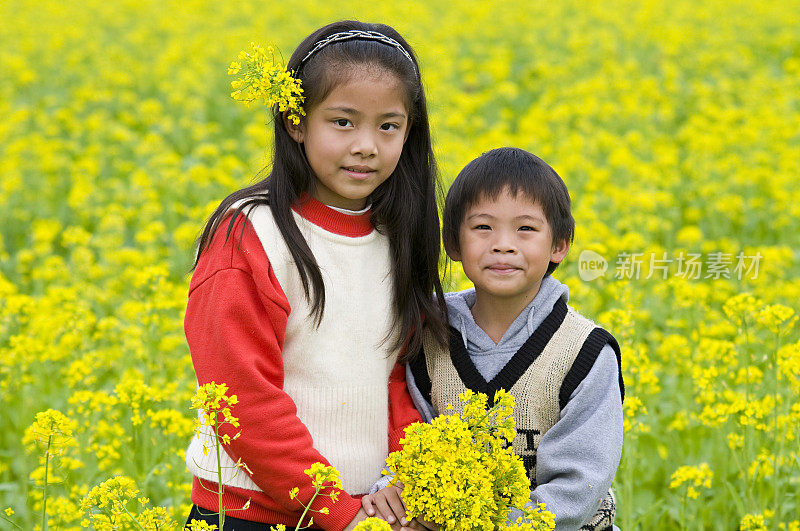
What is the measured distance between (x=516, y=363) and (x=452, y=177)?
4.15 m

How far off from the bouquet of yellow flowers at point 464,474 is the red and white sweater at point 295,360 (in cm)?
34

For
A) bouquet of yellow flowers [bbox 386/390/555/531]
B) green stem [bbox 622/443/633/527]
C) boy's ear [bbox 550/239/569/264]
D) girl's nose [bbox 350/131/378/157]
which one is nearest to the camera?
bouquet of yellow flowers [bbox 386/390/555/531]

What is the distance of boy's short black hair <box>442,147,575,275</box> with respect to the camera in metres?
2.61

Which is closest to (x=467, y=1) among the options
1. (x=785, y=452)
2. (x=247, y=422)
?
(x=785, y=452)

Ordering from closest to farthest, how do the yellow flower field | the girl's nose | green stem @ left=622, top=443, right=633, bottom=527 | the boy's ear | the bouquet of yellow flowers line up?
the bouquet of yellow flowers, the girl's nose, the boy's ear, green stem @ left=622, top=443, right=633, bottom=527, the yellow flower field

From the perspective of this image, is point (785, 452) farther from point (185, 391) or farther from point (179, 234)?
point (179, 234)

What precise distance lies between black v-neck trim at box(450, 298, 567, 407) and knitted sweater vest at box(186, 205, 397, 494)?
24cm

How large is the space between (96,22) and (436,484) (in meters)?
14.1

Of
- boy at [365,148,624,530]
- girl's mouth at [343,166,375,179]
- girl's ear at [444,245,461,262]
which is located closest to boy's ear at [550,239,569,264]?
boy at [365,148,624,530]

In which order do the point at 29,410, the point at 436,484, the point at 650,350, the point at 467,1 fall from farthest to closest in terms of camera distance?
the point at 467,1
the point at 650,350
the point at 29,410
the point at 436,484

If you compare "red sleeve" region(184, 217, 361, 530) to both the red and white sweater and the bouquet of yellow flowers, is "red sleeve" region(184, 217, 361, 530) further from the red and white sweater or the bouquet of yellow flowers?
the bouquet of yellow flowers

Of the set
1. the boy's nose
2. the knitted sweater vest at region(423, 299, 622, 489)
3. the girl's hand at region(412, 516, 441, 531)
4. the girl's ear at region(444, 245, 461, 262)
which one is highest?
the girl's ear at region(444, 245, 461, 262)

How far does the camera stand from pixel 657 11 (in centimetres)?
1376

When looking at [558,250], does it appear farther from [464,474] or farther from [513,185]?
[464,474]
